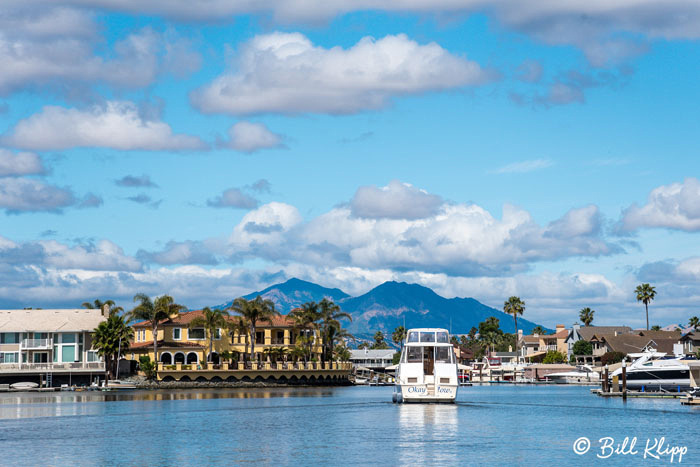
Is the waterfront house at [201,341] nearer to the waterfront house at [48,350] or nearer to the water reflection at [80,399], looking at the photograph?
the waterfront house at [48,350]

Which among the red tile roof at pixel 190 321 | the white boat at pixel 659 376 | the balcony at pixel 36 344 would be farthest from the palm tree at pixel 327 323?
the white boat at pixel 659 376

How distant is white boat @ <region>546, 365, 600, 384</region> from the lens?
483ft

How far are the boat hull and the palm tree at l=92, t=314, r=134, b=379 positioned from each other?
59.6 meters

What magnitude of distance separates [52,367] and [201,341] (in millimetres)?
20533

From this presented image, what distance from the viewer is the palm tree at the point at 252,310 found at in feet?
423

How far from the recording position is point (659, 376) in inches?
4031

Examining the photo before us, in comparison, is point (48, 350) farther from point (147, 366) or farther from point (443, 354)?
point (443, 354)

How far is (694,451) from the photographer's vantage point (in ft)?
151

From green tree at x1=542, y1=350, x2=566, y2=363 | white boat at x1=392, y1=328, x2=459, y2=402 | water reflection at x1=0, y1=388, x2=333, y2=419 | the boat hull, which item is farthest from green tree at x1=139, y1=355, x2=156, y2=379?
green tree at x1=542, y1=350, x2=566, y2=363

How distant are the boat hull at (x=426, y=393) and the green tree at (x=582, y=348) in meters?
106

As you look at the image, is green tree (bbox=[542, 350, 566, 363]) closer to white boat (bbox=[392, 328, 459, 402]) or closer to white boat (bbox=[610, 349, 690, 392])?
white boat (bbox=[610, 349, 690, 392])

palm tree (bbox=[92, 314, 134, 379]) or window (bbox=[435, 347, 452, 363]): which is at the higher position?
palm tree (bbox=[92, 314, 134, 379])

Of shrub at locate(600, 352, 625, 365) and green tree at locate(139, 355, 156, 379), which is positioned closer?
green tree at locate(139, 355, 156, 379)

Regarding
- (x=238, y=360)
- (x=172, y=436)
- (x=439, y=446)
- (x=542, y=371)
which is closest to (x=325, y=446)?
(x=439, y=446)
